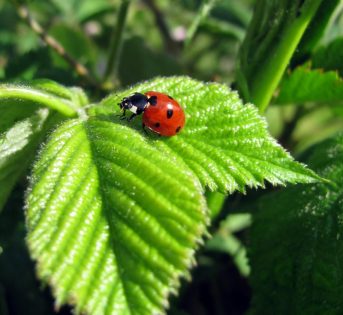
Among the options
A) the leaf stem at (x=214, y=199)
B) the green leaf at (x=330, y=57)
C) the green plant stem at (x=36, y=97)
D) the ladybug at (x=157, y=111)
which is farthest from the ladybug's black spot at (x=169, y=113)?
the green leaf at (x=330, y=57)

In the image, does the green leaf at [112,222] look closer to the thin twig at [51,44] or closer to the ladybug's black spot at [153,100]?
the ladybug's black spot at [153,100]

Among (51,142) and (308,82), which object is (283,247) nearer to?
(308,82)

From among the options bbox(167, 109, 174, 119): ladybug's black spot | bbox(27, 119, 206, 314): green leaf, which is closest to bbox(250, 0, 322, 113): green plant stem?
bbox(167, 109, 174, 119): ladybug's black spot

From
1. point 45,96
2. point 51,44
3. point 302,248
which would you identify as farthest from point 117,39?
point 302,248

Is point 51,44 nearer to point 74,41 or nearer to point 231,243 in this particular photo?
point 74,41

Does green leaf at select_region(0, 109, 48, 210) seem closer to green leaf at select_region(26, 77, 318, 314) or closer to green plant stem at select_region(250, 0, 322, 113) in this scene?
A: green leaf at select_region(26, 77, 318, 314)
